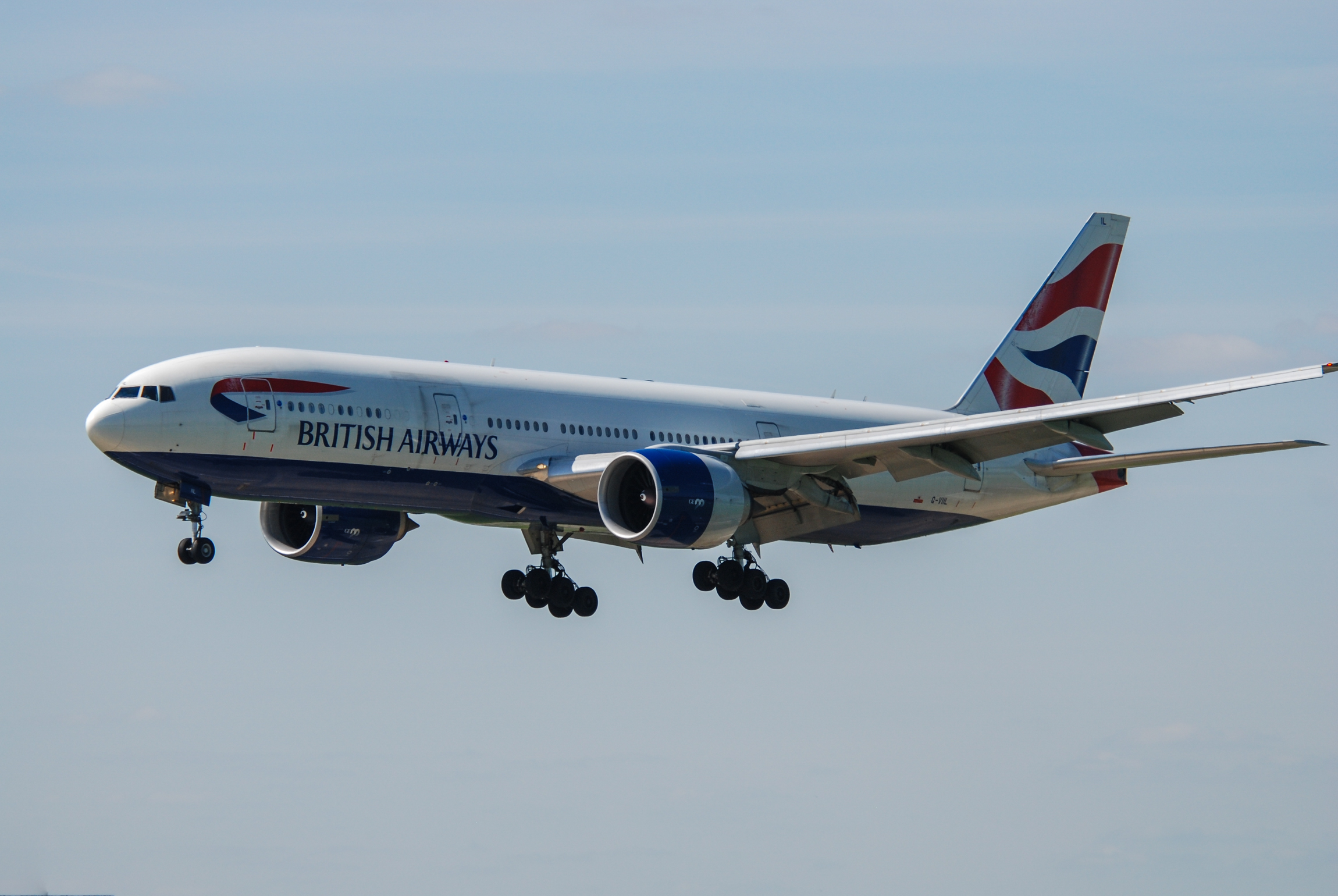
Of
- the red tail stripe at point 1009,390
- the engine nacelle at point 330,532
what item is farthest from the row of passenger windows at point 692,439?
the red tail stripe at point 1009,390

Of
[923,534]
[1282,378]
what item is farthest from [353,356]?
[1282,378]

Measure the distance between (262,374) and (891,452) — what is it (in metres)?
13.3

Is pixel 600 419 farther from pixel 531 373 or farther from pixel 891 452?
pixel 891 452

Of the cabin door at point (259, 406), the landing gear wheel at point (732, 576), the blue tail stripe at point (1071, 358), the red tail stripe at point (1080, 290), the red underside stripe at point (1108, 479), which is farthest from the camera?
the red tail stripe at point (1080, 290)

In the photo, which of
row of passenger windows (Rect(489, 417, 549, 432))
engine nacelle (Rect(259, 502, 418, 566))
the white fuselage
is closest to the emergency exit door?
the white fuselage

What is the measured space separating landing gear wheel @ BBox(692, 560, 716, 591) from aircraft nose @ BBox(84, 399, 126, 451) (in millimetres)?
14353

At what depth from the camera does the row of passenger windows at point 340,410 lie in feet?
126

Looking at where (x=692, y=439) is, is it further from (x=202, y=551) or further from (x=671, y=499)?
(x=202, y=551)

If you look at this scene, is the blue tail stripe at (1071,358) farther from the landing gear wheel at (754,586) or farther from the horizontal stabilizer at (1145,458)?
the landing gear wheel at (754,586)

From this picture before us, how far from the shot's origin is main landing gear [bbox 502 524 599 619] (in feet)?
150

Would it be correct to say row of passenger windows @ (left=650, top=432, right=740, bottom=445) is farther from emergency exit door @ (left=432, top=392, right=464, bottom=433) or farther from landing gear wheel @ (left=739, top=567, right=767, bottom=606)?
emergency exit door @ (left=432, top=392, right=464, bottom=433)

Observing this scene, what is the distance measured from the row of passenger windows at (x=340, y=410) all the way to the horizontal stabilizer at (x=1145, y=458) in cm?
1673

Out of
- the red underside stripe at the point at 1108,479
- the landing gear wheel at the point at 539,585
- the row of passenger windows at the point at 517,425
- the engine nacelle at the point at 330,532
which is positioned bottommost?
the landing gear wheel at the point at 539,585

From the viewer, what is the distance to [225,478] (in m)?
38.0
